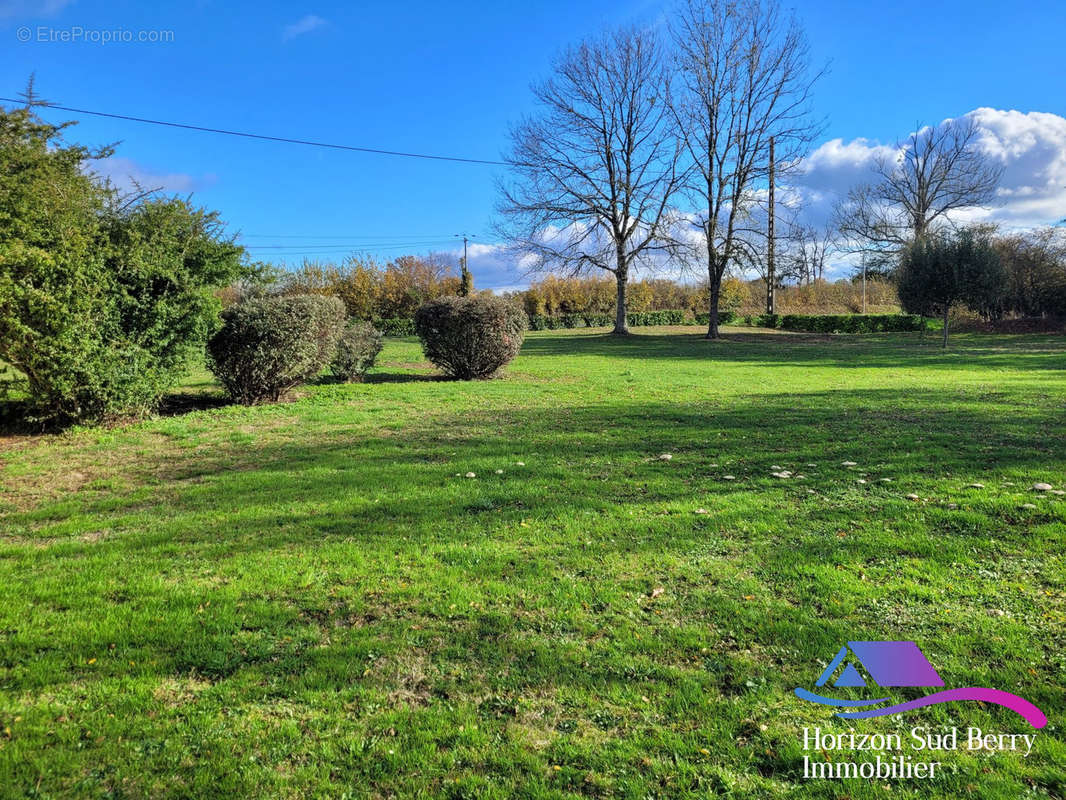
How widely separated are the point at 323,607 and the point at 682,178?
108 feet

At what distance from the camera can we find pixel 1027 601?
119 inches

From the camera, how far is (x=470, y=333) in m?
13.7

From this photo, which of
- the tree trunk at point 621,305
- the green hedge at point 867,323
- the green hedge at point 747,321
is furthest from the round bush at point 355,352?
the green hedge at point 867,323

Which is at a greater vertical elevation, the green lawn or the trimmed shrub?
the trimmed shrub

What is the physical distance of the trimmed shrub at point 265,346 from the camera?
9.65m

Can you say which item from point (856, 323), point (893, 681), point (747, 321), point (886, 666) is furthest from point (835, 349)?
point (893, 681)

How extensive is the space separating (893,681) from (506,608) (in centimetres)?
180

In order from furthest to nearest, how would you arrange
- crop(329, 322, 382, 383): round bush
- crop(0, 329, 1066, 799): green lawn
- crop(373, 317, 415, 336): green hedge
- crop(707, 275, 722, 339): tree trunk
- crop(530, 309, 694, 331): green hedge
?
crop(530, 309, 694, 331): green hedge, crop(373, 317, 415, 336): green hedge, crop(707, 275, 722, 339): tree trunk, crop(329, 322, 382, 383): round bush, crop(0, 329, 1066, 799): green lawn

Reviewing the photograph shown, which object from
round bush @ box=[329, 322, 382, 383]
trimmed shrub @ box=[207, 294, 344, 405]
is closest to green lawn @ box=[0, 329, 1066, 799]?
trimmed shrub @ box=[207, 294, 344, 405]

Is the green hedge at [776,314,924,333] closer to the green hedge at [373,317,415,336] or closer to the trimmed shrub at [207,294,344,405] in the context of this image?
the green hedge at [373,317,415,336]

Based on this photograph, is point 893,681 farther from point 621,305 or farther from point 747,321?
point 747,321

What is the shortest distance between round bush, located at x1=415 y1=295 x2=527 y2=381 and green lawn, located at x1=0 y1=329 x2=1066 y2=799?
6.91 meters

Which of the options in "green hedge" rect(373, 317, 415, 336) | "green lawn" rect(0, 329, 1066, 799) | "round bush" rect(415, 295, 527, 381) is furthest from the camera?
"green hedge" rect(373, 317, 415, 336)

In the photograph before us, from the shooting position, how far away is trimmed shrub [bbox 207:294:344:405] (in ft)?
31.7
